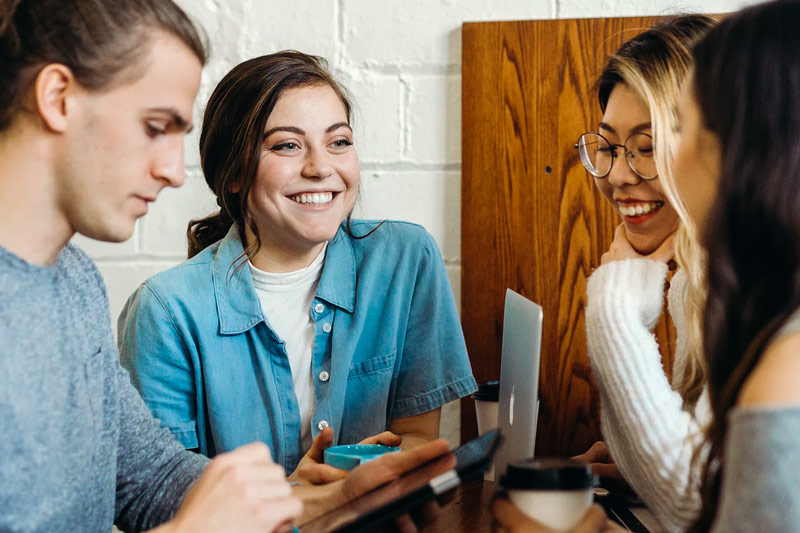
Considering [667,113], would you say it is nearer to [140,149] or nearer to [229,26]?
[140,149]

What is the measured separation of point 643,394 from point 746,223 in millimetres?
445

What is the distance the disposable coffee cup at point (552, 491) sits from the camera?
0.67m

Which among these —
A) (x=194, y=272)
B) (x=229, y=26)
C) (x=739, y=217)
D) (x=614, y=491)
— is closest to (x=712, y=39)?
(x=739, y=217)

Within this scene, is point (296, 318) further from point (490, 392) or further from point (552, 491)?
point (552, 491)

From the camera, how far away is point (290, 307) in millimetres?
1445

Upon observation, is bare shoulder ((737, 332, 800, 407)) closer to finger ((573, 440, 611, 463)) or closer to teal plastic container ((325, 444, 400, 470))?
teal plastic container ((325, 444, 400, 470))

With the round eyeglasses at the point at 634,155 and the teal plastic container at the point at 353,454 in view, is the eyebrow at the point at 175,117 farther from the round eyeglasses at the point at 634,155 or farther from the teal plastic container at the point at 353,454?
the round eyeglasses at the point at 634,155

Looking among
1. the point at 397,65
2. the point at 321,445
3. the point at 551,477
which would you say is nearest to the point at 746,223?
the point at 551,477

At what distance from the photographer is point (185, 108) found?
2.83ft

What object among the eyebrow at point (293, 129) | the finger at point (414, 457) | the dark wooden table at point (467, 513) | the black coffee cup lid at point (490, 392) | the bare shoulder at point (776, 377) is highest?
the eyebrow at point (293, 129)

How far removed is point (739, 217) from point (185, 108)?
552mm

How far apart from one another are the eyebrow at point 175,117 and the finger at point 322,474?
1.54 feet

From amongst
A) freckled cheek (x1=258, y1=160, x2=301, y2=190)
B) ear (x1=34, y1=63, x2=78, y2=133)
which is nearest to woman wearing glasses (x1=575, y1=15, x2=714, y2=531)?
freckled cheek (x1=258, y1=160, x2=301, y2=190)

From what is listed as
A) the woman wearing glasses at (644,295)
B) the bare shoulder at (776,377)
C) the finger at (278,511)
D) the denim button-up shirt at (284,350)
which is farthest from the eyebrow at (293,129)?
the bare shoulder at (776,377)
